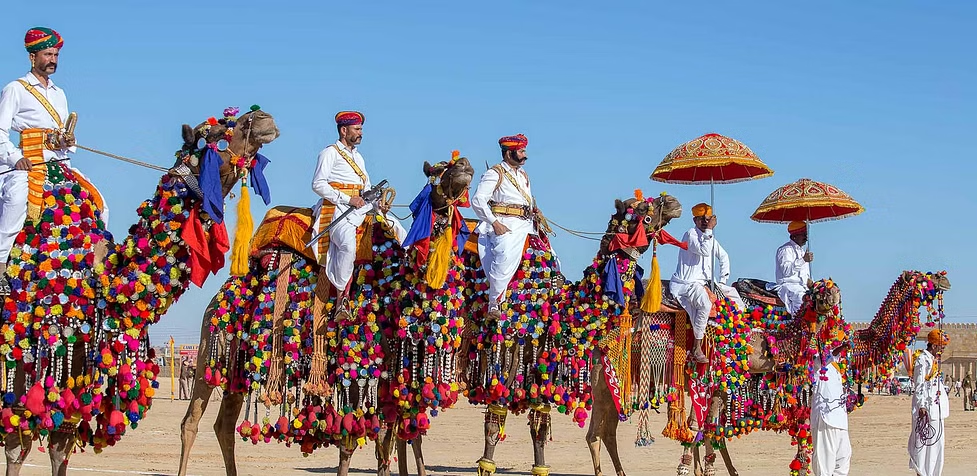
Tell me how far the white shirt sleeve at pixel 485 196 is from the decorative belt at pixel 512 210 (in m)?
0.08

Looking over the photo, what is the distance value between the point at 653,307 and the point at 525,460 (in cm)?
688

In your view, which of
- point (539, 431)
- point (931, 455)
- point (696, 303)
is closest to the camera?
point (539, 431)

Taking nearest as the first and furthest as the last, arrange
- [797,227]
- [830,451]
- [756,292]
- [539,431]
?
[830,451], [539,431], [756,292], [797,227]

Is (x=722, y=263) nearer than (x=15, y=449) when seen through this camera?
No

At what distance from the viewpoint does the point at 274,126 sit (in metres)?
→ 9.58

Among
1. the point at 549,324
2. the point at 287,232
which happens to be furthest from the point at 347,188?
the point at 549,324

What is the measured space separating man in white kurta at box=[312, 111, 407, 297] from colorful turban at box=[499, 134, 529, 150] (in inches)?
72.7

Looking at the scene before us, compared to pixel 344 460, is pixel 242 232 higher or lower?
higher

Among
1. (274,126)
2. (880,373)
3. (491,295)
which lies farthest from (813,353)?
(274,126)

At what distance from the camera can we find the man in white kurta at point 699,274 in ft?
50.7

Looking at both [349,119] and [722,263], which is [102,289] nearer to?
[349,119]

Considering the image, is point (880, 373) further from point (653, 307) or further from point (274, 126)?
point (274, 126)

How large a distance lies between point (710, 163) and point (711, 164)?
0.08 ft

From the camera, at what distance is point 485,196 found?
13.5m
